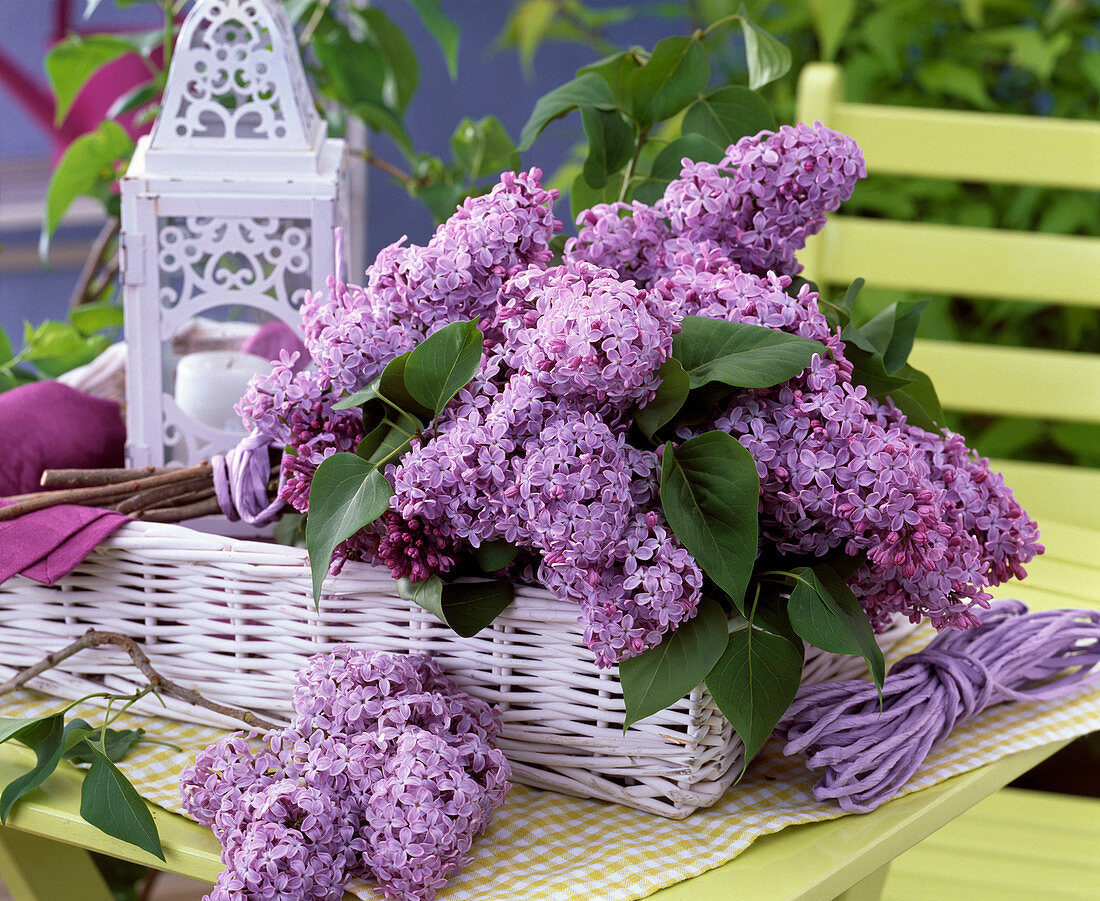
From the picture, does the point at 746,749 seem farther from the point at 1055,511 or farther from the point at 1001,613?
the point at 1055,511

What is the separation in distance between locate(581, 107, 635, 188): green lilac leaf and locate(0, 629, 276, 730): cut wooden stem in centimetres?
37

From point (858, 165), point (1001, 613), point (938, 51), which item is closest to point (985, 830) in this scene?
point (1001, 613)

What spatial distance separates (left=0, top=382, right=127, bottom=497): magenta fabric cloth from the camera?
0.74 m

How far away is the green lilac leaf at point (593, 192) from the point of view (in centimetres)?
71

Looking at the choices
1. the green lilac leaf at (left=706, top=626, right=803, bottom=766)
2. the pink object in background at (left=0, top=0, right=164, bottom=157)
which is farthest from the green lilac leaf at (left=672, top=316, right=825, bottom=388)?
the pink object in background at (left=0, top=0, right=164, bottom=157)

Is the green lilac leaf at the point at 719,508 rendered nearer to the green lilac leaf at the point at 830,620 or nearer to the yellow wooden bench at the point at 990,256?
the green lilac leaf at the point at 830,620

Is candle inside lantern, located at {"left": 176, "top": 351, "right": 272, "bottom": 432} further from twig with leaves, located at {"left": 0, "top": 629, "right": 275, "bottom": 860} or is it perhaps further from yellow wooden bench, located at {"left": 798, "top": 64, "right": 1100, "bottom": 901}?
yellow wooden bench, located at {"left": 798, "top": 64, "right": 1100, "bottom": 901}

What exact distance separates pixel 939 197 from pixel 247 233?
1.21m

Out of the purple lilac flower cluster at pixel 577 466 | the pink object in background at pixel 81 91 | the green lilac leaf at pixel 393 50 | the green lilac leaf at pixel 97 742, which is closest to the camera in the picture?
the purple lilac flower cluster at pixel 577 466

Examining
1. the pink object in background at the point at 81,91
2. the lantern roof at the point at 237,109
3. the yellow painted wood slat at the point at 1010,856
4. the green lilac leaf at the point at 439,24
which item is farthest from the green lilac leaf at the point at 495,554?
the pink object in background at the point at 81,91

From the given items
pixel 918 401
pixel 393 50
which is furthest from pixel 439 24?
pixel 918 401

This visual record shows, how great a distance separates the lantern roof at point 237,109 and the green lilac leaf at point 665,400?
36cm

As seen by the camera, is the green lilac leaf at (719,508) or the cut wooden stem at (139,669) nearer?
the green lilac leaf at (719,508)

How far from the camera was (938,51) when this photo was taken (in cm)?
169
